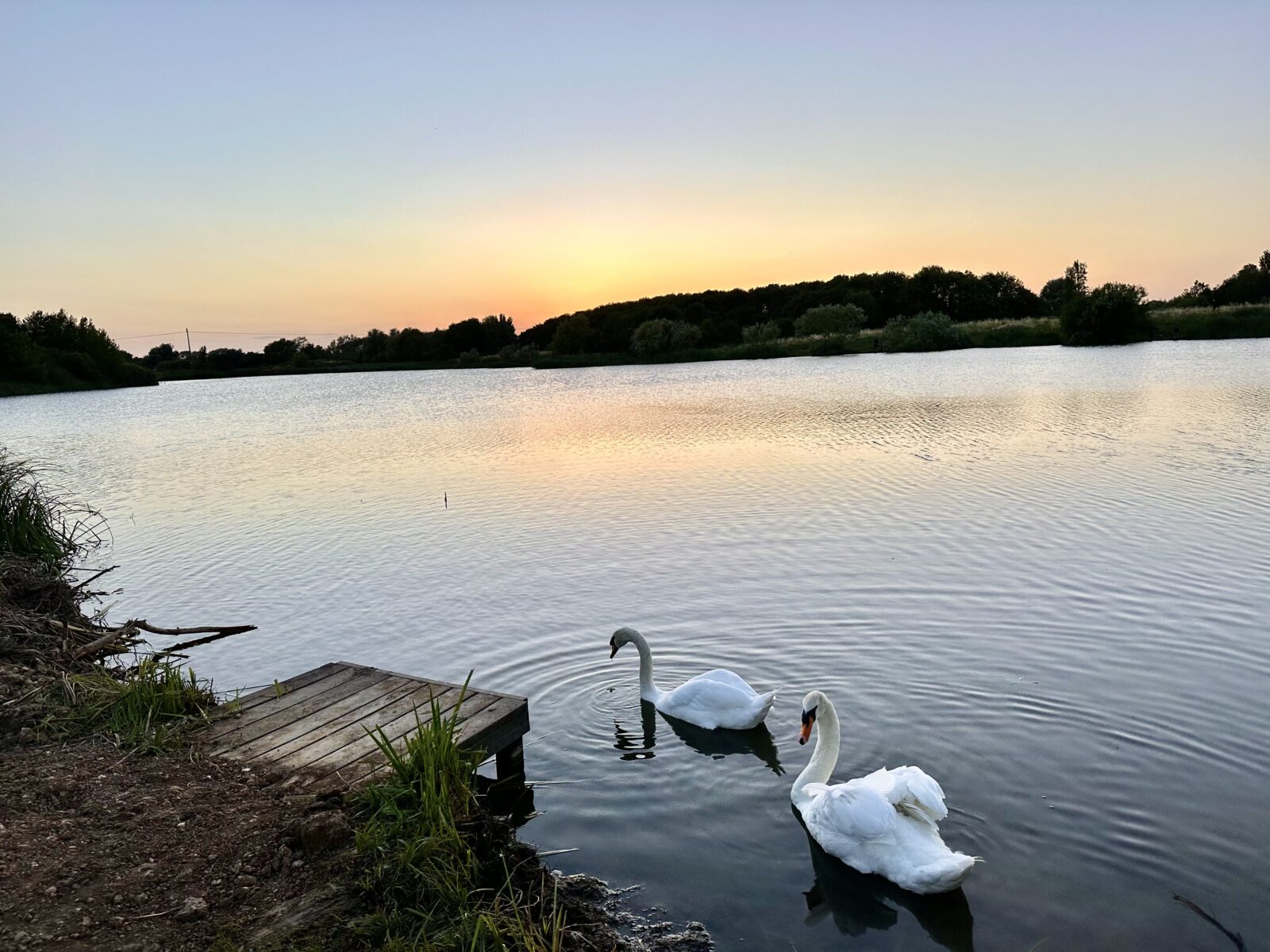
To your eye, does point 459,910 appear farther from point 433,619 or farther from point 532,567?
point 532,567

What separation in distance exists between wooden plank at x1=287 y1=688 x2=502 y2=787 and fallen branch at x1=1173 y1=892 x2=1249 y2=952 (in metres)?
3.87

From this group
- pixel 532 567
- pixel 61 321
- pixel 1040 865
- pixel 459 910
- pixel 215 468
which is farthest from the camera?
pixel 61 321

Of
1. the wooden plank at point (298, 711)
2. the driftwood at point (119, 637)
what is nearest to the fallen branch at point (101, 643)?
the driftwood at point (119, 637)

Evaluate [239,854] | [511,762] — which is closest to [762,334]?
[511,762]

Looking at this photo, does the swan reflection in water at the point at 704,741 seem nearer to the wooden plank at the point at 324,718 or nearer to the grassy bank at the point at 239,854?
the grassy bank at the point at 239,854

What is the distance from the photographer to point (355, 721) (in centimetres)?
533

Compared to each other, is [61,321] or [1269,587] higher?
[61,321]

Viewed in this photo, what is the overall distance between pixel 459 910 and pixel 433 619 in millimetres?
5890

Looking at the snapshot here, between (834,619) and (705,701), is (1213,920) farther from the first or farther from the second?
(834,619)

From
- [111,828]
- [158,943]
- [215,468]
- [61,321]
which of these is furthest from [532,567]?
[61,321]

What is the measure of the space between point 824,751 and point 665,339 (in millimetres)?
81257

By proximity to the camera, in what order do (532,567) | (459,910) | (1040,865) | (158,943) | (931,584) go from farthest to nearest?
(532,567), (931,584), (1040,865), (459,910), (158,943)

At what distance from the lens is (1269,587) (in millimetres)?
8469

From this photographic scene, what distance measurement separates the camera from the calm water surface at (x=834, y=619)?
182 inches
